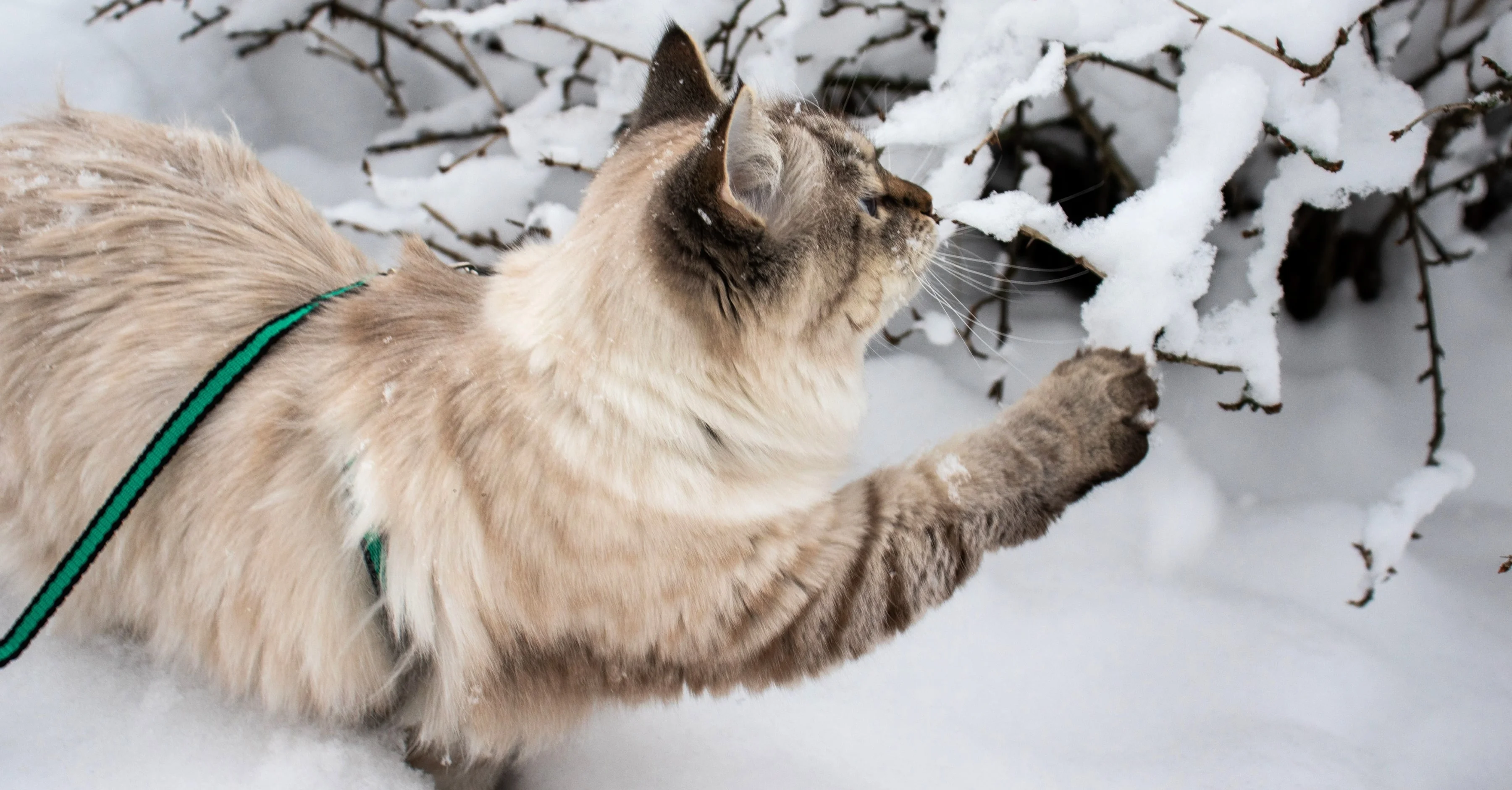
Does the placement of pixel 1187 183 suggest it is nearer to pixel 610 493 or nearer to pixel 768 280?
pixel 768 280

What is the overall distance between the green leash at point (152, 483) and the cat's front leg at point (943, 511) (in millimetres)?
679

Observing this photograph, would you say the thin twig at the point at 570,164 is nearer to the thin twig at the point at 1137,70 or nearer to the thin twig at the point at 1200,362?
the thin twig at the point at 1137,70

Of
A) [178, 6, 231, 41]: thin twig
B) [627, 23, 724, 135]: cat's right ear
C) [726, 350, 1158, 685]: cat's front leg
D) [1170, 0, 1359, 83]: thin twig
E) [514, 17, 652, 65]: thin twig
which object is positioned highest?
[1170, 0, 1359, 83]: thin twig

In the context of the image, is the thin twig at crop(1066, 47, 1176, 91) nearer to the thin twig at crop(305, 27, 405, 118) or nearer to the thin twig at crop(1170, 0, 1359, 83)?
the thin twig at crop(1170, 0, 1359, 83)

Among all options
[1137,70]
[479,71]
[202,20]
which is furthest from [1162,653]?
[202,20]

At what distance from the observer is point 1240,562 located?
198 centimetres

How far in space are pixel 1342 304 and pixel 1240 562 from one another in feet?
2.58

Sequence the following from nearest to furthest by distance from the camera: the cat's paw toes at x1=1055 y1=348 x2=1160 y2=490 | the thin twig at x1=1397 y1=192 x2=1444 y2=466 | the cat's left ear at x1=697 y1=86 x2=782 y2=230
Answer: the cat's left ear at x1=697 y1=86 x2=782 y2=230 < the cat's paw toes at x1=1055 y1=348 x2=1160 y2=490 < the thin twig at x1=1397 y1=192 x2=1444 y2=466

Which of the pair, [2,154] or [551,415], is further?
[2,154]

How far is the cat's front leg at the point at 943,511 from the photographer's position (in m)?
1.40

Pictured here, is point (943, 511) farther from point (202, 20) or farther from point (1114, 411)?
point (202, 20)

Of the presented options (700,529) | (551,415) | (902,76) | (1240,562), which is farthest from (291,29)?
(1240,562)

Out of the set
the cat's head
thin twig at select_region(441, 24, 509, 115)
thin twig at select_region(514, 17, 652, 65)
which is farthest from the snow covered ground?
thin twig at select_region(441, 24, 509, 115)

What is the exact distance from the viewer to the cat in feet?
4.17
